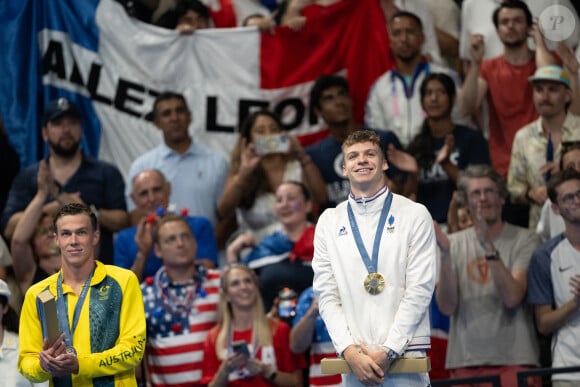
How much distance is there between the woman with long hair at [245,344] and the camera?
25.0 feet

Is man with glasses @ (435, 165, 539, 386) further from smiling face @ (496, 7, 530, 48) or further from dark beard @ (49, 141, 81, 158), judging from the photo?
dark beard @ (49, 141, 81, 158)

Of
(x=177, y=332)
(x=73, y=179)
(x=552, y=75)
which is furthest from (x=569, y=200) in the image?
(x=73, y=179)

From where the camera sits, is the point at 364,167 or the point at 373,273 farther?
the point at 364,167

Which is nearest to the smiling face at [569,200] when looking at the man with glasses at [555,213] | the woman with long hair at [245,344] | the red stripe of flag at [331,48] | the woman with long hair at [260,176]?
the man with glasses at [555,213]

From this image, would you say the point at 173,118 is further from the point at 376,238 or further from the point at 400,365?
the point at 400,365

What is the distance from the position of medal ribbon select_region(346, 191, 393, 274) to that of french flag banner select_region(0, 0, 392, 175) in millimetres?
4460

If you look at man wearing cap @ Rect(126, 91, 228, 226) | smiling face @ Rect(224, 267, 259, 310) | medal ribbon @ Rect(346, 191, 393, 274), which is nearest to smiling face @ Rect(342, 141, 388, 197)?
medal ribbon @ Rect(346, 191, 393, 274)

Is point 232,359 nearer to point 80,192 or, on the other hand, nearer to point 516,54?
point 80,192

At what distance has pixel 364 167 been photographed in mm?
5918

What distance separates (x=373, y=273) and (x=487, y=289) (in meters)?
2.30

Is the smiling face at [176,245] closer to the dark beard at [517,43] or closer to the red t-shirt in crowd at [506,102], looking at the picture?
the red t-shirt in crowd at [506,102]

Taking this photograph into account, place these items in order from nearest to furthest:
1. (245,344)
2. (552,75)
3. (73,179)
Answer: (245,344) → (552,75) → (73,179)

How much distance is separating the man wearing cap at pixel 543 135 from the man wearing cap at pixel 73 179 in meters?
3.14

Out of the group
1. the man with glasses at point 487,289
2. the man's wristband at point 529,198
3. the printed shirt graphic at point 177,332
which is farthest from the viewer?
the man's wristband at point 529,198
